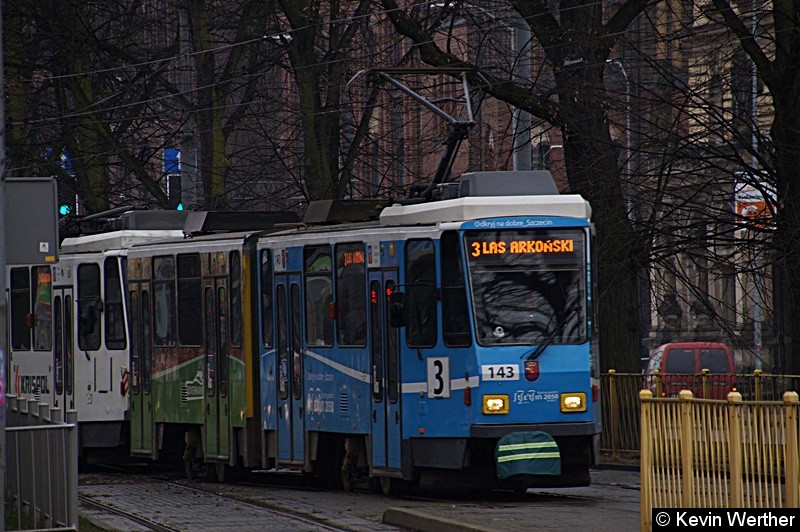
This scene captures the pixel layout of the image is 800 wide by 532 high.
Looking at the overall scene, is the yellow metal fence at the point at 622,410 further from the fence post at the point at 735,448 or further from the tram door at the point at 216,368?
the fence post at the point at 735,448

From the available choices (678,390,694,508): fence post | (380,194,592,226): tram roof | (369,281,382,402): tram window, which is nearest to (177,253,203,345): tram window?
(369,281,382,402): tram window

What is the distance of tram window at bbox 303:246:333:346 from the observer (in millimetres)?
18422

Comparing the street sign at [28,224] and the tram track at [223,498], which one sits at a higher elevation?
the street sign at [28,224]

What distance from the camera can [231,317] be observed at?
20297 mm

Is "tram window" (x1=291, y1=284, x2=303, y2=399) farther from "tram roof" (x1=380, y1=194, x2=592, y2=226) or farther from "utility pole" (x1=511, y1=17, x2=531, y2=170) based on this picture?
"utility pole" (x1=511, y1=17, x2=531, y2=170)

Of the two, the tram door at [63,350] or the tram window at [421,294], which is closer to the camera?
the tram window at [421,294]

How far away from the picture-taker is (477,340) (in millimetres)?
16453

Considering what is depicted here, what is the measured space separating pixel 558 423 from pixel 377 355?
2.07 m

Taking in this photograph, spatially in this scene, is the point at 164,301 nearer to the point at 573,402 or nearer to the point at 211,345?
the point at 211,345

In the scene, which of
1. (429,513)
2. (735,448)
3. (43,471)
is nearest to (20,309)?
(43,471)

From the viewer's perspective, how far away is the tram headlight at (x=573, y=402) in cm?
1644

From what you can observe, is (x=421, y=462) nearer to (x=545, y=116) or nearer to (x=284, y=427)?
(x=284, y=427)

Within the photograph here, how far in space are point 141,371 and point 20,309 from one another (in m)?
3.97

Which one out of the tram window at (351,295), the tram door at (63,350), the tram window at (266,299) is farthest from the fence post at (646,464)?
the tram door at (63,350)
